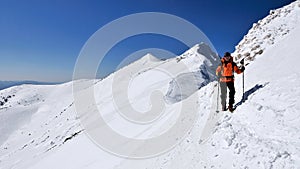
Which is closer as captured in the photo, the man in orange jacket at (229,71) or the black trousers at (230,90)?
the man in orange jacket at (229,71)

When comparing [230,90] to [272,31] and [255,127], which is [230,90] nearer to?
[255,127]

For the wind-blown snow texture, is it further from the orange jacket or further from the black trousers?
the orange jacket

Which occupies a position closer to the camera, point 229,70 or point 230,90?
point 229,70

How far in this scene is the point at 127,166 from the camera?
42.6 feet

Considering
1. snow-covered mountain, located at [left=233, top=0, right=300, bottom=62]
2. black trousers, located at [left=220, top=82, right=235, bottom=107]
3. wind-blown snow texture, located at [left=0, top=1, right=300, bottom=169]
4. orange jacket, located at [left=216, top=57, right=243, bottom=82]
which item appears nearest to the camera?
wind-blown snow texture, located at [left=0, top=1, right=300, bottom=169]

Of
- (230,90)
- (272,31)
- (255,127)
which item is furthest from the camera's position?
(272,31)

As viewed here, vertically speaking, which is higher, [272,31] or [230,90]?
[272,31]

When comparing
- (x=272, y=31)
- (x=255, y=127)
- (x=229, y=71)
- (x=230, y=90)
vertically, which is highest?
(x=272, y=31)

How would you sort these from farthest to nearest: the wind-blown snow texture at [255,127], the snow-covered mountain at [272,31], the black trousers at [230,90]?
the snow-covered mountain at [272,31]
the black trousers at [230,90]
the wind-blown snow texture at [255,127]

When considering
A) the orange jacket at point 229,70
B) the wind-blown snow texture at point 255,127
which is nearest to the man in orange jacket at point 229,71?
the orange jacket at point 229,70

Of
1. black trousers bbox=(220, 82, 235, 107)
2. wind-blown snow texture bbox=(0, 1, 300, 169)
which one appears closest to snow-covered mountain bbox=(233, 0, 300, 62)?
wind-blown snow texture bbox=(0, 1, 300, 169)

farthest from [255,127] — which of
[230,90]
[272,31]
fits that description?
[272,31]

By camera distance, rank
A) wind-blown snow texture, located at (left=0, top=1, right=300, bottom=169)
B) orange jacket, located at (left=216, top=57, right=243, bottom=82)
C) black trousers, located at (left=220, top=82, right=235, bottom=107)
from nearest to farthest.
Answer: wind-blown snow texture, located at (left=0, top=1, right=300, bottom=169)
orange jacket, located at (left=216, top=57, right=243, bottom=82)
black trousers, located at (left=220, top=82, right=235, bottom=107)

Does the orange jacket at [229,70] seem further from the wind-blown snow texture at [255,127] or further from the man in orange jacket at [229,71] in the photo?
the wind-blown snow texture at [255,127]
